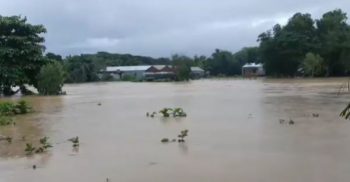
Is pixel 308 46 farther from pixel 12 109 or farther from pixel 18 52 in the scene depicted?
pixel 12 109

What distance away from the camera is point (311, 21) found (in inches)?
3095

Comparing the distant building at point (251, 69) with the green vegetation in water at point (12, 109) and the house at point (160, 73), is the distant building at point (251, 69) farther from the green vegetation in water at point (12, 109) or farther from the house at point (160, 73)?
the green vegetation in water at point (12, 109)

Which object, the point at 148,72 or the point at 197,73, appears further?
the point at 197,73

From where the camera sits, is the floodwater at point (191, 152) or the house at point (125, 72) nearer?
the floodwater at point (191, 152)

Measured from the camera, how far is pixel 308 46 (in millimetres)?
75250

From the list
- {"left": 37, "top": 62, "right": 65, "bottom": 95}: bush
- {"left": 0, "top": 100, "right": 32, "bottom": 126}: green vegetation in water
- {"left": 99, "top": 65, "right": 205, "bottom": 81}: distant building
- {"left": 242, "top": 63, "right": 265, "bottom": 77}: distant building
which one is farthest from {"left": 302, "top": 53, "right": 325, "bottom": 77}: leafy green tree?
{"left": 0, "top": 100, "right": 32, "bottom": 126}: green vegetation in water

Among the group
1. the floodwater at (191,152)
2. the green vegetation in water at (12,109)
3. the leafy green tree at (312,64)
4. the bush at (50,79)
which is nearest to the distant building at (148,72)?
the leafy green tree at (312,64)

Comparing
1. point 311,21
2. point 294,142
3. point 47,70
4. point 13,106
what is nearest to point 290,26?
point 311,21

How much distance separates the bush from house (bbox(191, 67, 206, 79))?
6101cm

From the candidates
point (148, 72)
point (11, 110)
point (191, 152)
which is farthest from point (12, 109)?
point (148, 72)

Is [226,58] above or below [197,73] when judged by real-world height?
above

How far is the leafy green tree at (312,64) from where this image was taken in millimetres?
70000

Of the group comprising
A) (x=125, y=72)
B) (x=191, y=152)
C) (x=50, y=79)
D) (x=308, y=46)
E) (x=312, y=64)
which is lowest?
(x=191, y=152)

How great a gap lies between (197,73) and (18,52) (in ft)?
232
